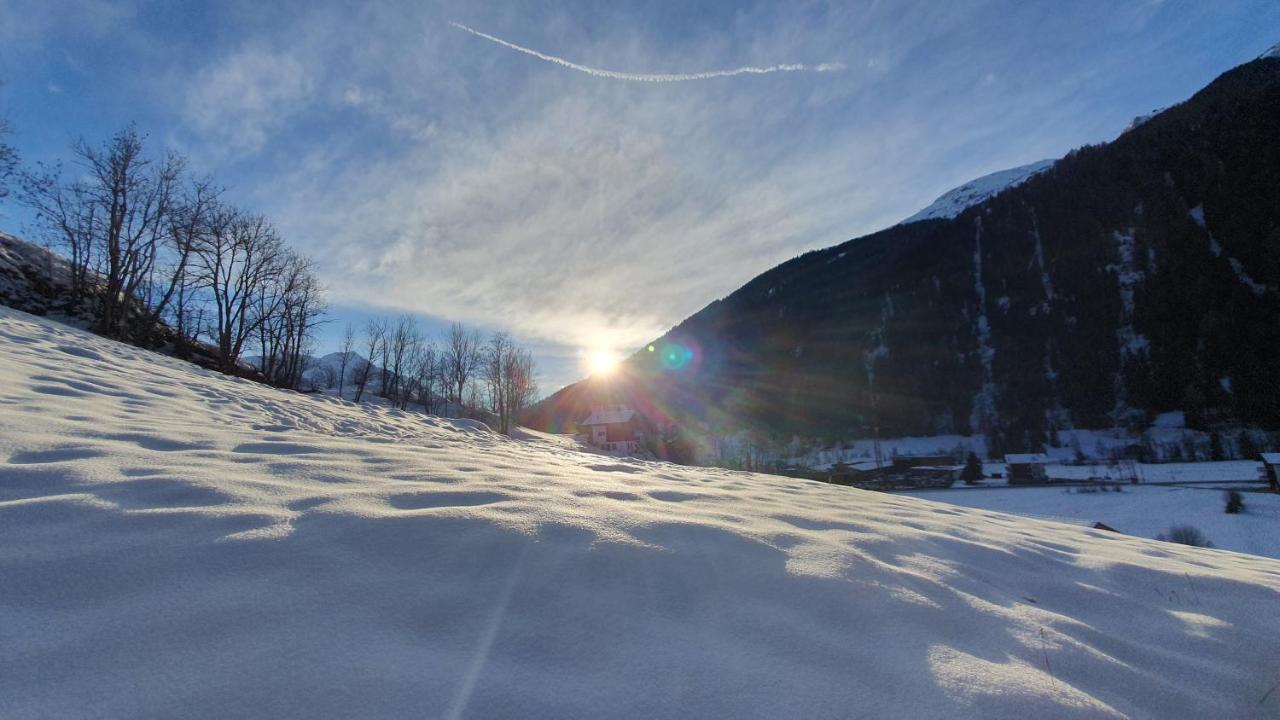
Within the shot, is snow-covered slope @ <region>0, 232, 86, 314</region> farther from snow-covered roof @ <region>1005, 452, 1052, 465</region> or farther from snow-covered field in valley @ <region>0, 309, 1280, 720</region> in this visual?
snow-covered roof @ <region>1005, 452, 1052, 465</region>

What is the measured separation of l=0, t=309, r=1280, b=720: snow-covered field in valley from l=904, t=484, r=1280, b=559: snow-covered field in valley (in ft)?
68.9

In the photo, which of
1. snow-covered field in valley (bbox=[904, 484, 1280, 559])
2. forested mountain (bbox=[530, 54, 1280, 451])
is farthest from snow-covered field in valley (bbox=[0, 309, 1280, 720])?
forested mountain (bbox=[530, 54, 1280, 451])

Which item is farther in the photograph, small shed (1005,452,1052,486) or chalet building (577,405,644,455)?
chalet building (577,405,644,455)

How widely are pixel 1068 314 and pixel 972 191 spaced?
110024mm

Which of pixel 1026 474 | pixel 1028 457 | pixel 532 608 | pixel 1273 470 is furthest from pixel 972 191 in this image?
pixel 532 608

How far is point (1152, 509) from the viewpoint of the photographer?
100ft

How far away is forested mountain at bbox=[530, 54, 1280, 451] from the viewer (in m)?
70.2

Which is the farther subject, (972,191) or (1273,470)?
(972,191)

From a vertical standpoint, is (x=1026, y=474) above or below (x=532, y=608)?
below

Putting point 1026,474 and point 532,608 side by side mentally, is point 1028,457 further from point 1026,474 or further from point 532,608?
point 532,608

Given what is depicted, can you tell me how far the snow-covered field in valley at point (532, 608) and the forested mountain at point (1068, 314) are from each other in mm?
64804

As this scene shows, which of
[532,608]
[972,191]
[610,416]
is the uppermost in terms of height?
[972,191]

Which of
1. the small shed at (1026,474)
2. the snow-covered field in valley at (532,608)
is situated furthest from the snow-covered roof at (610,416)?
the snow-covered field in valley at (532,608)

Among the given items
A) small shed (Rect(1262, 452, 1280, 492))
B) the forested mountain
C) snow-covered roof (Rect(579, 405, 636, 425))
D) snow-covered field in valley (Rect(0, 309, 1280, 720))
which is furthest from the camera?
the forested mountain
